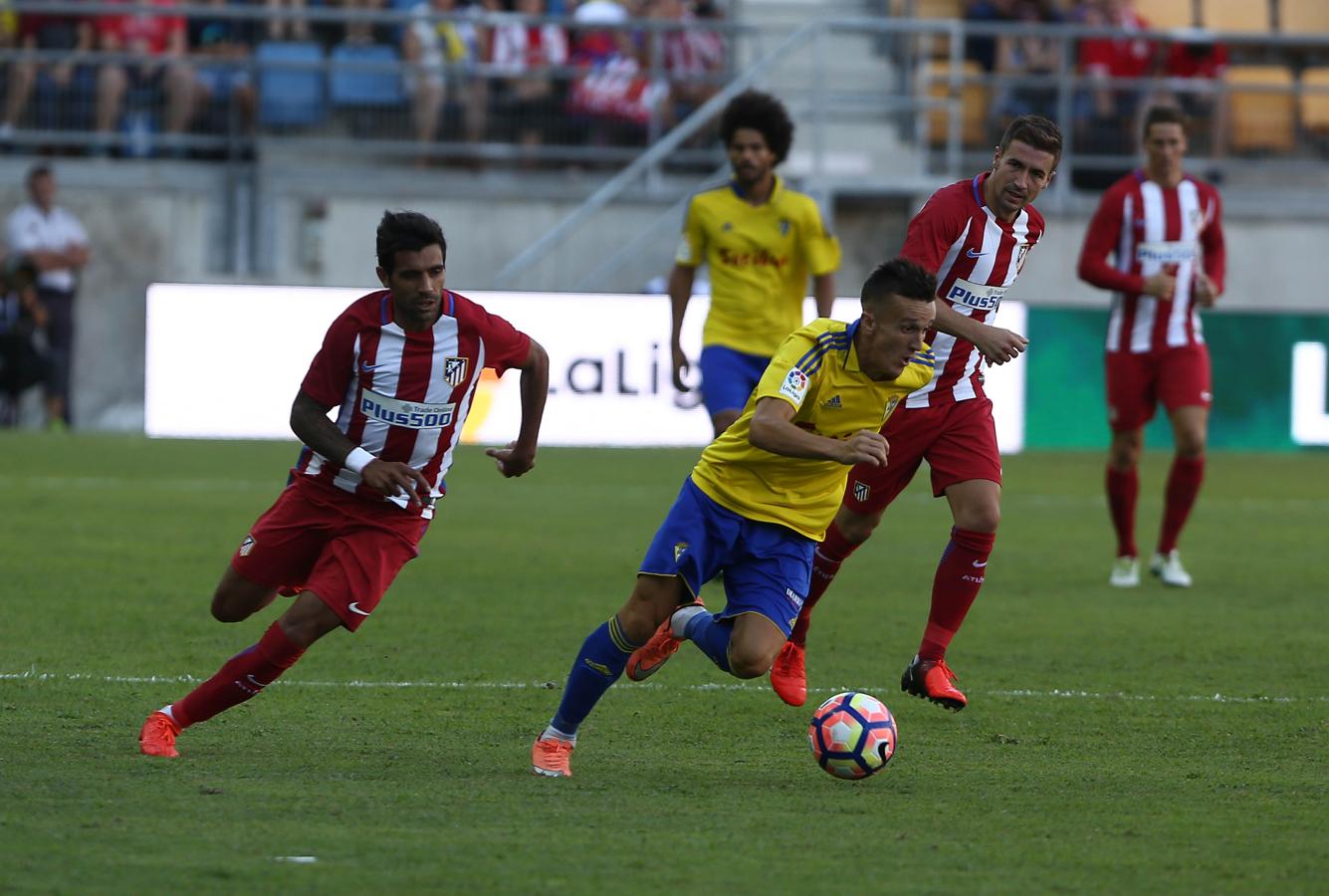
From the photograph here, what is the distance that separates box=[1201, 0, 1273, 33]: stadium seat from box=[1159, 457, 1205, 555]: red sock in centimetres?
1354

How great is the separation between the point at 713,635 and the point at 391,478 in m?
1.01

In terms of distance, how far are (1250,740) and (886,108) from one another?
50.9ft

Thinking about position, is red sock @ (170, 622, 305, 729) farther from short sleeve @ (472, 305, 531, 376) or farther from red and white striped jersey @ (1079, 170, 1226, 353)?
red and white striped jersey @ (1079, 170, 1226, 353)

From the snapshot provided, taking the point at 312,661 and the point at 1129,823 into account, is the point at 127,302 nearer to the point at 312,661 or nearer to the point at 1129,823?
the point at 312,661

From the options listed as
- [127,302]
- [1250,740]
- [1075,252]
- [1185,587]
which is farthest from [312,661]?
[1075,252]

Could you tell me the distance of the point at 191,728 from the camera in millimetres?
5887

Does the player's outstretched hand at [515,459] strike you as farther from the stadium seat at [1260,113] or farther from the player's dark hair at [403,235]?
the stadium seat at [1260,113]

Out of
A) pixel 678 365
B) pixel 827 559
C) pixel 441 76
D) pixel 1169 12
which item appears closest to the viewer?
pixel 827 559

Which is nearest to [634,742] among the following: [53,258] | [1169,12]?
[53,258]

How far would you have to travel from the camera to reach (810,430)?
5812mm

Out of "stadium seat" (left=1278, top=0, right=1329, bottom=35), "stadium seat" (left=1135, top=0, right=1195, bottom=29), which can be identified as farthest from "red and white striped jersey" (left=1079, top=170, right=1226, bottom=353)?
"stadium seat" (left=1278, top=0, right=1329, bottom=35)

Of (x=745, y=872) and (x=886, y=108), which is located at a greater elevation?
(x=886, y=108)

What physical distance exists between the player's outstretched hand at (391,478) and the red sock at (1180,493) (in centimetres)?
553

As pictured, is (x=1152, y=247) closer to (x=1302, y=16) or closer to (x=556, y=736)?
(x=556, y=736)
